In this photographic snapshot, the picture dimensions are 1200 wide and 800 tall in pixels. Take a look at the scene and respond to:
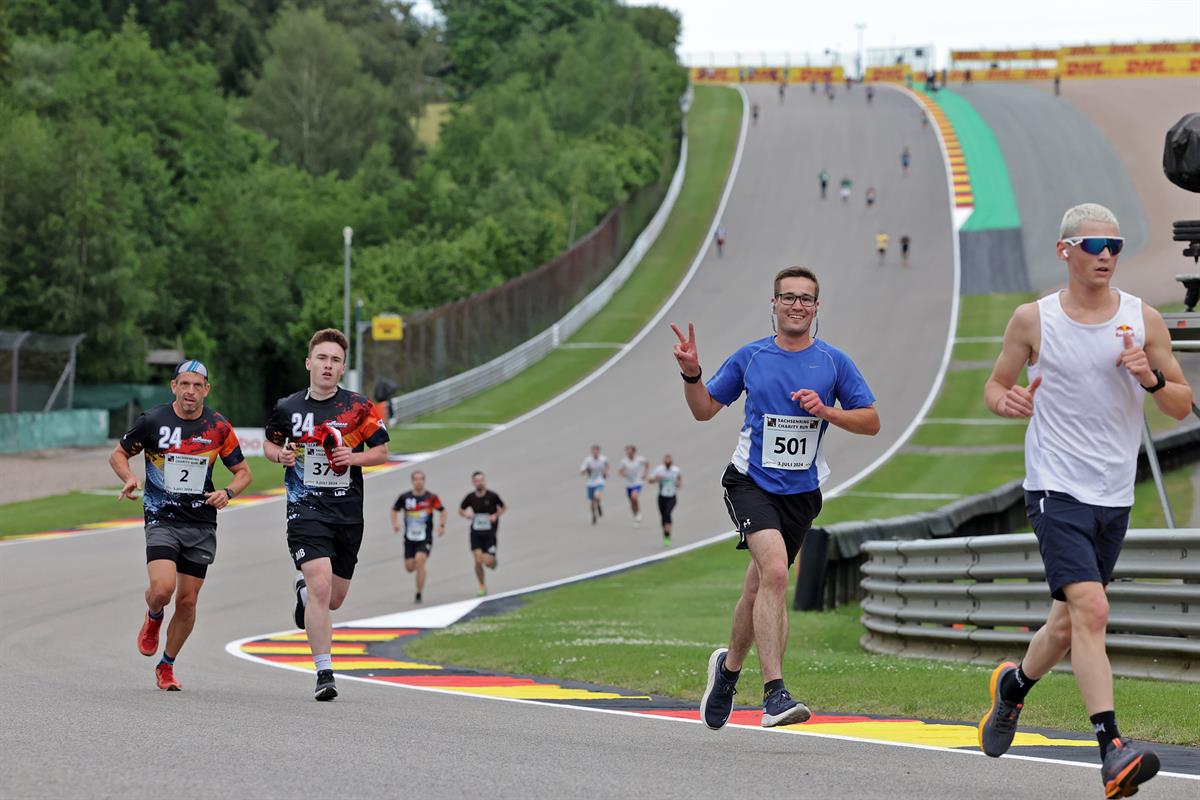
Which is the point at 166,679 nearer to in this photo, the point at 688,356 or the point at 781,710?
the point at 688,356

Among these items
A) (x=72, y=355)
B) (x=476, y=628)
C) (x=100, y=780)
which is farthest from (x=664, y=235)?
(x=100, y=780)

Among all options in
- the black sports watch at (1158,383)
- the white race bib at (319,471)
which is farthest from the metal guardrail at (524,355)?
the black sports watch at (1158,383)

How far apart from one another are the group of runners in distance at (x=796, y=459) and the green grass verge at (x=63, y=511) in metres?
21.5

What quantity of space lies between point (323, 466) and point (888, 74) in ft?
436

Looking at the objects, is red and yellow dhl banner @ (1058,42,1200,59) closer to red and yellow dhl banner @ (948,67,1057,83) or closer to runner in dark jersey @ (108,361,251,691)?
red and yellow dhl banner @ (948,67,1057,83)

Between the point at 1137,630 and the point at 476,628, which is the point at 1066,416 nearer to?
the point at 1137,630

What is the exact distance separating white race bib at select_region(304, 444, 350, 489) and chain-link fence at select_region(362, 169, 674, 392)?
A: 4213 centimetres

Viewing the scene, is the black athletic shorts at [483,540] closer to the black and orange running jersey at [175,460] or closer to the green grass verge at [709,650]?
the green grass verge at [709,650]

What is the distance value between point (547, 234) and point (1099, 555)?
64540 mm

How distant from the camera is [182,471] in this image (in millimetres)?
11336

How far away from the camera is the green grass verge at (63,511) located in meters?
33.3

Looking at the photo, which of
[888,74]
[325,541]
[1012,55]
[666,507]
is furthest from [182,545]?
[888,74]

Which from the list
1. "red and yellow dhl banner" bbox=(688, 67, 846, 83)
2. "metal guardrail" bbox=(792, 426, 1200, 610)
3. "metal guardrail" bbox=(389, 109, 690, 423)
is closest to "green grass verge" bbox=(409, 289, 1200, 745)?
"metal guardrail" bbox=(792, 426, 1200, 610)

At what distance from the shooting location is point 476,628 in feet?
64.3
